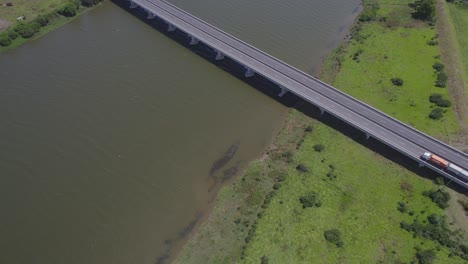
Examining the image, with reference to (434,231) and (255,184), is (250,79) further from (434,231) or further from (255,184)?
(434,231)

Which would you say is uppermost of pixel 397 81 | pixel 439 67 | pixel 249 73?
pixel 439 67

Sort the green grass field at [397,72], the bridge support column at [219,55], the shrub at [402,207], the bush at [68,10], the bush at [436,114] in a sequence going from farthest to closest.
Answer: the bush at [68,10], the bridge support column at [219,55], the green grass field at [397,72], the bush at [436,114], the shrub at [402,207]

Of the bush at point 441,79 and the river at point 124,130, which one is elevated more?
the bush at point 441,79

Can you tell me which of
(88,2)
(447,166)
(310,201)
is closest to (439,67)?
(447,166)

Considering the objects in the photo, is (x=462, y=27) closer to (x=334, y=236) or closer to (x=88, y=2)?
(x=334, y=236)

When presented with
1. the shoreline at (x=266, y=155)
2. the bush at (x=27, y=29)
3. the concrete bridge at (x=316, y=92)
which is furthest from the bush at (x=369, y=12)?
the bush at (x=27, y=29)

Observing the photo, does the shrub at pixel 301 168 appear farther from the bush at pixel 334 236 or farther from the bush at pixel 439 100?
the bush at pixel 439 100

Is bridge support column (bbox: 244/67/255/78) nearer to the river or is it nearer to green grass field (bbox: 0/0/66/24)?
the river

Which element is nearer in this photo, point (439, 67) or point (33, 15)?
point (439, 67)
